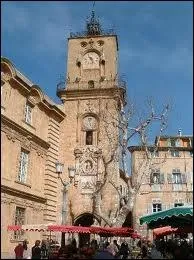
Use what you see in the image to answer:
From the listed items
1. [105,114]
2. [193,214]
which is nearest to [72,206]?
[105,114]

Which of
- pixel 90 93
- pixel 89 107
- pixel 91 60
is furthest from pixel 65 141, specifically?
pixel 91 60

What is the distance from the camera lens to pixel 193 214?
12.8 m

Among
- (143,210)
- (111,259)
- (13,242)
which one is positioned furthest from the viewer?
(143,210)

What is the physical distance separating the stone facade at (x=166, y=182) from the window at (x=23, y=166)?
16.6 meters

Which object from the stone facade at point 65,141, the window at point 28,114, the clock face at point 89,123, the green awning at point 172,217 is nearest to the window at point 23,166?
the stone facade at point 65,141

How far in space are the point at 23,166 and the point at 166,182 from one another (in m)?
20.6

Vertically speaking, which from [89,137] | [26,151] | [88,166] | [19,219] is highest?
[89,137]

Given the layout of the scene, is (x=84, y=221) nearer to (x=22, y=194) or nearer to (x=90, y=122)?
(x=90, y=122)

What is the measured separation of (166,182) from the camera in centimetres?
4206

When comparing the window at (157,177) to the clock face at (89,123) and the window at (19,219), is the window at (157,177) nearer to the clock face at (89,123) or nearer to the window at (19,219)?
the clock face at (89,123)

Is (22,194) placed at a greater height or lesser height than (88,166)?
lesser

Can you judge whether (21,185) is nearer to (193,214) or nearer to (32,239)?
(32,239)

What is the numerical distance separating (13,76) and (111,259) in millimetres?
15135

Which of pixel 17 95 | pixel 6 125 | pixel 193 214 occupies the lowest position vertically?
pixel 193 214
